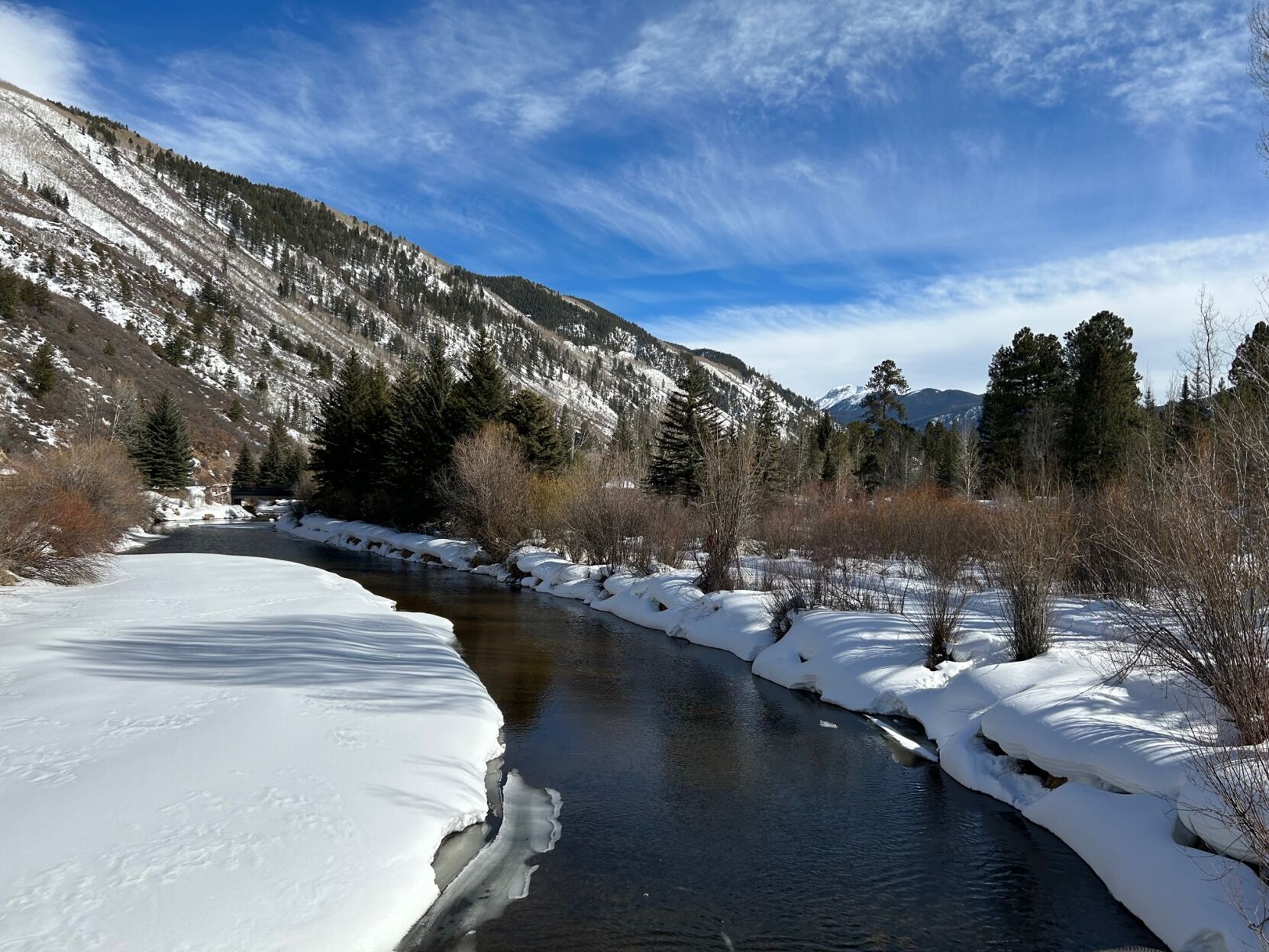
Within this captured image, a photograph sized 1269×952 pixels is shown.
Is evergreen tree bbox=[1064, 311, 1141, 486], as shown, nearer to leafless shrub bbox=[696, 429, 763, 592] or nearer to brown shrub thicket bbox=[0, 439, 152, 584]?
leafless shrub bbox=[696, 429, 763, 592]

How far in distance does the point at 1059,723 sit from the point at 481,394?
107ft

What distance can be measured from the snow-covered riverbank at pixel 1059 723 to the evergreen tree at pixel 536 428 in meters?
19.6

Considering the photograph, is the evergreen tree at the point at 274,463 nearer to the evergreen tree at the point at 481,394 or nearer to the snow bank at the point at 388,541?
the snow bank at the point at 388,541

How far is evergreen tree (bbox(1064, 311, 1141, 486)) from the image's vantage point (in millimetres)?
32094

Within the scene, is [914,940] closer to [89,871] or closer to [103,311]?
[89,871]

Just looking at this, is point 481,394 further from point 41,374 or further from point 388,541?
point 41,374

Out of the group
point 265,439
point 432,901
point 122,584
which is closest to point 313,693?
point 432,901

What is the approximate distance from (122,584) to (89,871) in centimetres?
1533

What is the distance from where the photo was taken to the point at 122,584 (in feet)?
56.6

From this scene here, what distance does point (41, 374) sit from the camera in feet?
188

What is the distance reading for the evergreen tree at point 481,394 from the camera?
36.8 m

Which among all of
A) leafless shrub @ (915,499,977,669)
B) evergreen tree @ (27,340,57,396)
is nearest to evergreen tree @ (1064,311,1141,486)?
leafless shrub @ (915,499,977,669)

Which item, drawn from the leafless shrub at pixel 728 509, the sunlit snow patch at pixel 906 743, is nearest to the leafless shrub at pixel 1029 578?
the sunlit snow patch at pixel 906 743

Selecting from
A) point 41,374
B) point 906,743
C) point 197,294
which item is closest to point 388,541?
point 906,743
